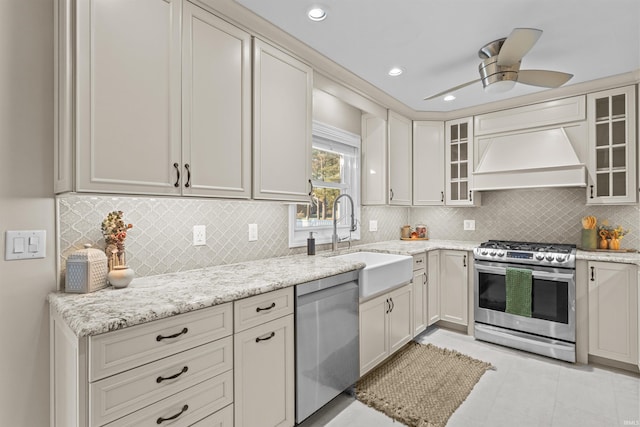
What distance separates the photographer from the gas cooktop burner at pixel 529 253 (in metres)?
2.82

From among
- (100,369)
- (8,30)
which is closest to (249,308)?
(100,369)

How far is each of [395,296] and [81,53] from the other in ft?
8.29

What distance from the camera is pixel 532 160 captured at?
324cm

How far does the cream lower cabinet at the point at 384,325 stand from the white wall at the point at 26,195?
1.80 meters

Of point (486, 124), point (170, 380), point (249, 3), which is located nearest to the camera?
point (170, 380)

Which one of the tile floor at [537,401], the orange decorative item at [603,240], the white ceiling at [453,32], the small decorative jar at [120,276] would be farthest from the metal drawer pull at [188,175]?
the orange decorative item at [603,240]

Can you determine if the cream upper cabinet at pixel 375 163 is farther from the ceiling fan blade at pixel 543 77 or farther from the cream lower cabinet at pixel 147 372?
the cream lower cabinet at pixel 147 372

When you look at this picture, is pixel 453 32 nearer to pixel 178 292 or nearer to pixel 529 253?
pixel 529 253

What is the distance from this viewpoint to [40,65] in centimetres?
145

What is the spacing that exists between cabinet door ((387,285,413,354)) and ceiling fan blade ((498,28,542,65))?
6.18 feet

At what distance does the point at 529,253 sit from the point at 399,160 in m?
1.59

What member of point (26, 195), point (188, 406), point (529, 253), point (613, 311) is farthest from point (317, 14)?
point (613, 311)

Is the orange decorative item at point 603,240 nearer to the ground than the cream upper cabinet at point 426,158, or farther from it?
nearer to the ground

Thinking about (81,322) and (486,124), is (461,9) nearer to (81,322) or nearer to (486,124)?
(486,124)
